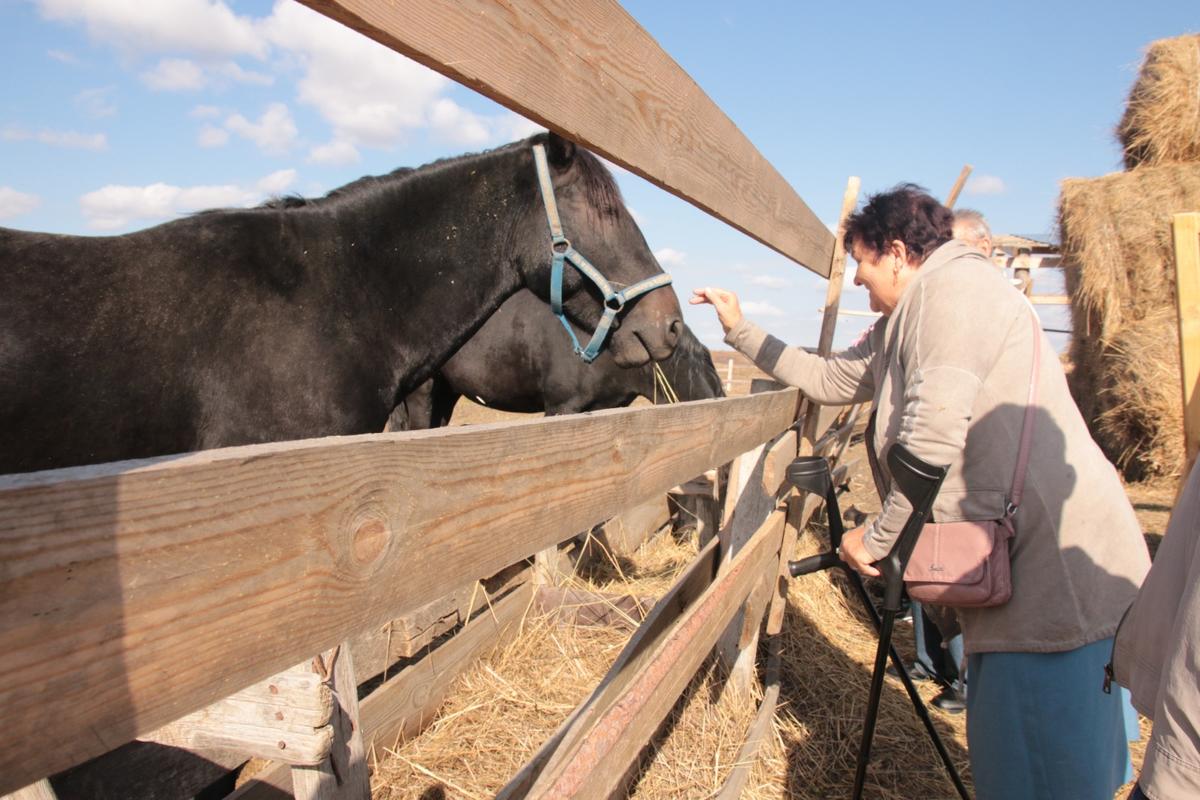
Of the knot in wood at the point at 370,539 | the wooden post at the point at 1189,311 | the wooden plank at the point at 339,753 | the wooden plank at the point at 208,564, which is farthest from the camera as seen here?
the wooden post at the point at 1189,311

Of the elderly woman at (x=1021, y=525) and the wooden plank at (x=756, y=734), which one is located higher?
the elderly woman at (x=1021, y=525)

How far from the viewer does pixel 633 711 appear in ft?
4.28

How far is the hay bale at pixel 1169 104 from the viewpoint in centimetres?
823

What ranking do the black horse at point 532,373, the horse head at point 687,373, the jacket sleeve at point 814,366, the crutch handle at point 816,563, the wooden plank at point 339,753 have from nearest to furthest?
the wooden plank at point 339,753 → the crutch handle at point 816,563 → the jacket sleeve at point 814,366 → the black horse at point 532,373 → the horse head at point 687,373

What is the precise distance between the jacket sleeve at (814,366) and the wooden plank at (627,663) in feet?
3.41

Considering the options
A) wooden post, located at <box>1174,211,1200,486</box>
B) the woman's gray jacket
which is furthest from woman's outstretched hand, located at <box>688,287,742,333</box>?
wooden post, located at <box>1174,211,1200,486</box>

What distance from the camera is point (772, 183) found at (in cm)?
240

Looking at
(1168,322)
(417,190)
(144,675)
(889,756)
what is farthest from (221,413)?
(1168,322)

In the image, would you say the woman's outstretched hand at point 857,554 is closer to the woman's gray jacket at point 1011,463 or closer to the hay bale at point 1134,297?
the woman's gray jacket at point 1011,463

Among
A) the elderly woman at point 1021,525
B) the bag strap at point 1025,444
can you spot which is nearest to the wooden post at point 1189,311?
the elderly woman at point 1021,525

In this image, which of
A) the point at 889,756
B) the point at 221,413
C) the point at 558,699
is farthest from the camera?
the point at 558,699

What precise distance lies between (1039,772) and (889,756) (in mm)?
1522

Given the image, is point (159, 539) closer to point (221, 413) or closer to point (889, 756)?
point (221, 413)

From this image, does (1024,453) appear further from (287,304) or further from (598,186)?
(287,304)
